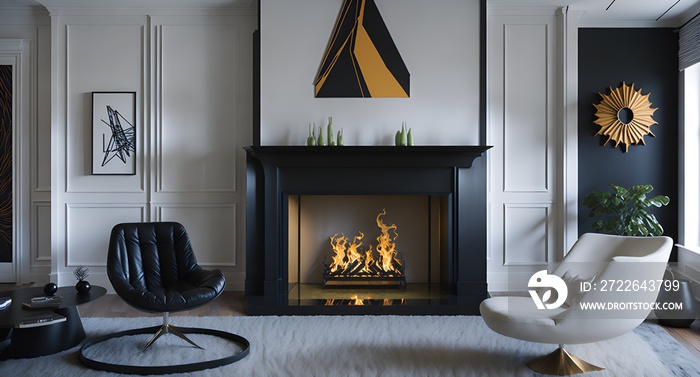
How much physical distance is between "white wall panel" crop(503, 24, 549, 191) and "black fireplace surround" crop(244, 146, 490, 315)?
2.17 feet

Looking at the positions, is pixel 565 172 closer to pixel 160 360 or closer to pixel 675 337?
pixel 675 337

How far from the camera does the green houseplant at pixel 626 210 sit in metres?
4.51

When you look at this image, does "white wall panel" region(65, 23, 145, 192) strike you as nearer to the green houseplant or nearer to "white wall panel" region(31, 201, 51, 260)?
"white wall panel" region(31, 201, 51, 260)

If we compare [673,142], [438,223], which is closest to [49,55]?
[438,223]

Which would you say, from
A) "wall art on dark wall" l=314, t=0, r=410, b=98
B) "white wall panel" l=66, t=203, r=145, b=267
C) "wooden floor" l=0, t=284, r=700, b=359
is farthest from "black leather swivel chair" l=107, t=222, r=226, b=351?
"wall art on dark wall" l=314, t=0, r=410, b=98

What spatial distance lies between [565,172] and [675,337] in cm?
170

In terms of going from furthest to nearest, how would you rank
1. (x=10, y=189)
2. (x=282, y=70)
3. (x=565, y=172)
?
(x=10, y=189) → (x=565, y=172) → (x=282, y=70)

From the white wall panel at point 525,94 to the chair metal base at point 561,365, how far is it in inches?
87.7

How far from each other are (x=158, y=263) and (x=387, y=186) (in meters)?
1.87

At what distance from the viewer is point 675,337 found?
3.82 meters

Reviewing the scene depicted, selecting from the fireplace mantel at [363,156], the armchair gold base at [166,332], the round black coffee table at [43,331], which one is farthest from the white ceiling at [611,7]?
the armchair gold base at [166,332]

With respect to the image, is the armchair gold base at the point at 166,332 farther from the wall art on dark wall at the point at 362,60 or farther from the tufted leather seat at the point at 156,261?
the wall art on dark wall at the point at 362,60

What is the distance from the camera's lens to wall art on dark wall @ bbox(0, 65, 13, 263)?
535cm

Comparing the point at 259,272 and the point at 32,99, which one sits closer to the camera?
the point at 259,272
